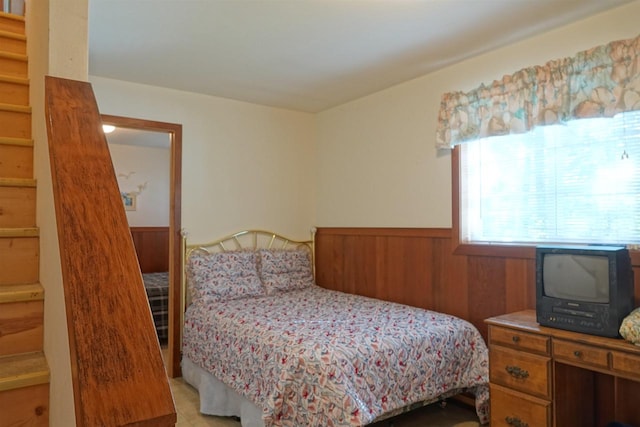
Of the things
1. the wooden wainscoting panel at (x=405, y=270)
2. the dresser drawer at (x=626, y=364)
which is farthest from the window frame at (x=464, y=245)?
the dresser drawer at (x=626, y=364)

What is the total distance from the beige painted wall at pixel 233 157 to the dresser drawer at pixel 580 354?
2.75m

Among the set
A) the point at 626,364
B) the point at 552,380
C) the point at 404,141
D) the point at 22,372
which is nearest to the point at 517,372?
the point at 552,380

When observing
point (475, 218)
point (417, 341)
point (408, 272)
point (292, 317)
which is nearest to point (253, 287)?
point (292, 317)

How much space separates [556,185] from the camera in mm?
2594

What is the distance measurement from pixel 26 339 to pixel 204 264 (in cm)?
221

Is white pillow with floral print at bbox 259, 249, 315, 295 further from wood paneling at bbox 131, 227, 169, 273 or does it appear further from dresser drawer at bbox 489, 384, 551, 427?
wood paneling at bbox 131, 227, 169, 273

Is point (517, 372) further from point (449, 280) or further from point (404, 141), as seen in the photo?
point (404, 141)

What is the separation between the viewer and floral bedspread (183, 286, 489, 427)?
2.13 m

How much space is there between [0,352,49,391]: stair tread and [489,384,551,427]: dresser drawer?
83.6 inches

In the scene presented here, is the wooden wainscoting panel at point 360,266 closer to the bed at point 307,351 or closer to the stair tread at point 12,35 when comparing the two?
the bed at point 307,351

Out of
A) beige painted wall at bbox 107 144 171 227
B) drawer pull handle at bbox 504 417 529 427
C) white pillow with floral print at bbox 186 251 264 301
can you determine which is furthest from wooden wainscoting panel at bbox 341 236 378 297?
beige painted wall at bbox 107 144 171 227

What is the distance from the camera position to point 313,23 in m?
2.46

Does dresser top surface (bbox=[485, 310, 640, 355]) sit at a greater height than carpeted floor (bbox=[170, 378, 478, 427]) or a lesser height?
greater

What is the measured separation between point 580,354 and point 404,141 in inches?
80.7
